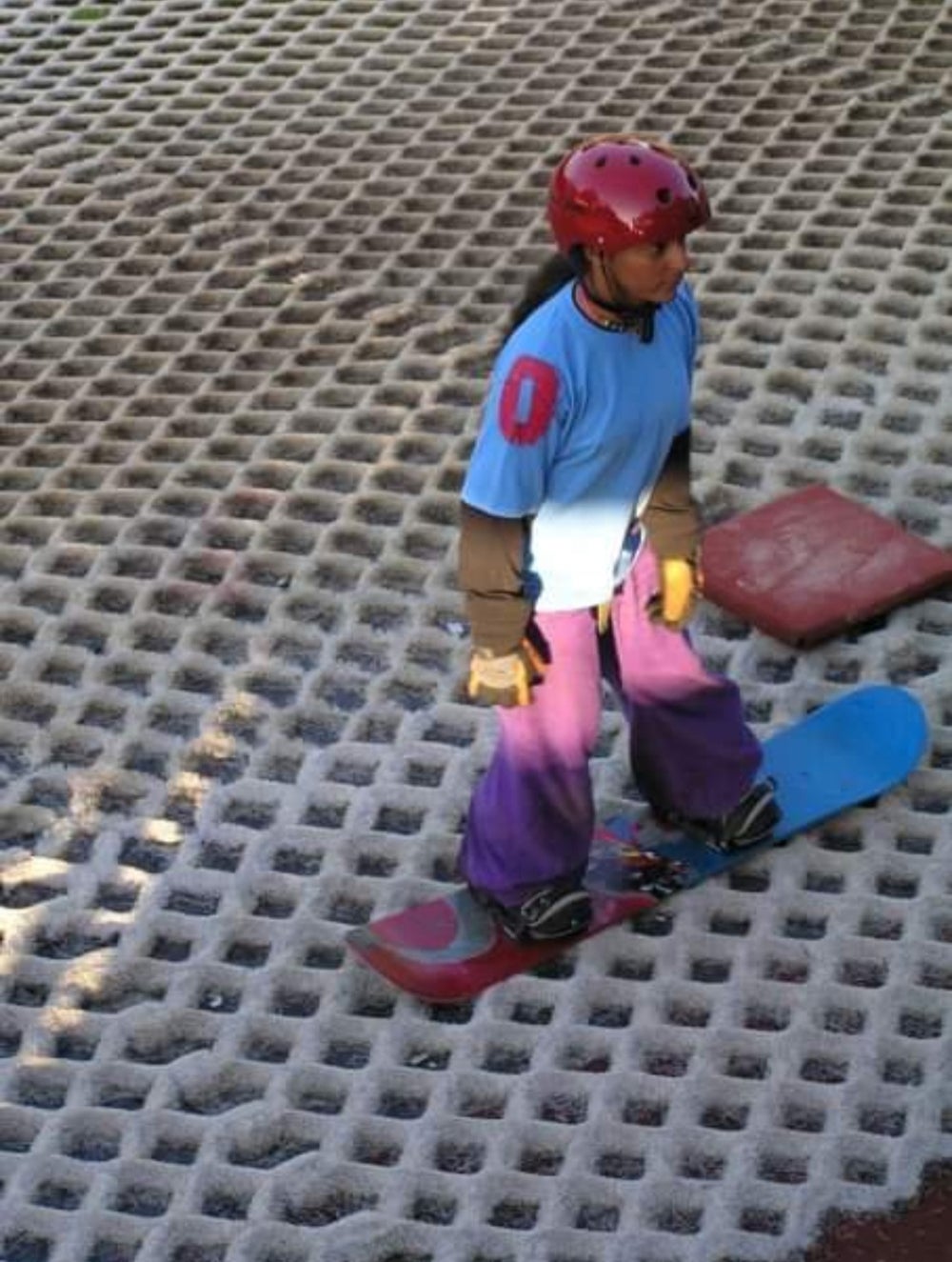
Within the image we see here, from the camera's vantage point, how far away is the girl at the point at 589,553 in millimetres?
3117

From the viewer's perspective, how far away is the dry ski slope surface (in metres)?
3.38

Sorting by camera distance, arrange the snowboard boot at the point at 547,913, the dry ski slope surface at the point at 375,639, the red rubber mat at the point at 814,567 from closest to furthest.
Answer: the dry ski slope surface at the point at 375,639 < the snowboard boot at the point at 547,913 < the red rubber mat at the point at 814,567

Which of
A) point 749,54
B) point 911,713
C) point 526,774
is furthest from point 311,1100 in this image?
point 749,54

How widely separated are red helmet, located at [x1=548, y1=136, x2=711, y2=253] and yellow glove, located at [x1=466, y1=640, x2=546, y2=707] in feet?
2.11

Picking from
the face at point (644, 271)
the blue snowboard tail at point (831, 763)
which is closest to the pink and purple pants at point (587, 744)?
the blue snowboard tail at point (831, 763)

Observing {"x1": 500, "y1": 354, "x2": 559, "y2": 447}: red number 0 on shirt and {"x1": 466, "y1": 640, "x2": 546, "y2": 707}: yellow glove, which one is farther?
{"x1": 466, "y1": 640, "x2": 546, "y2": 707}: yellow glove

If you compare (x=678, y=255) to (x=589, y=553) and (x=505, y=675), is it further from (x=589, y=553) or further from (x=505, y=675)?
(x=505, y=675)

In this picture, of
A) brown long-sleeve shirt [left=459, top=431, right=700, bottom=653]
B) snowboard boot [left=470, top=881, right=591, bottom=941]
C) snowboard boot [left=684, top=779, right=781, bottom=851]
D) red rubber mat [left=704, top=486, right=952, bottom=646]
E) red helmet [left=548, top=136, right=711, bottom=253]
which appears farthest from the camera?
red rubber mat [left=704, top=486, right=952, bottom=646]

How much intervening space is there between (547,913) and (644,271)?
1.18 m

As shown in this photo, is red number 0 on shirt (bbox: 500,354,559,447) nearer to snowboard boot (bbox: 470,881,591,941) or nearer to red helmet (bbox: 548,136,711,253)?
red helmet (bbox: 548,136,711,253)

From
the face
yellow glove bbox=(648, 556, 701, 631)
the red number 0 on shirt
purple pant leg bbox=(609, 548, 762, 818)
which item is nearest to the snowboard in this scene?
purple pant leg bbox=(609, 548, 762, 818)

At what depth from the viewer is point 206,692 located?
4.45m

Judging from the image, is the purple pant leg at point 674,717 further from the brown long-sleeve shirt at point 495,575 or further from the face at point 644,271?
the face at point 644,271

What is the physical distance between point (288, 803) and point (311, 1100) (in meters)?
0.76
